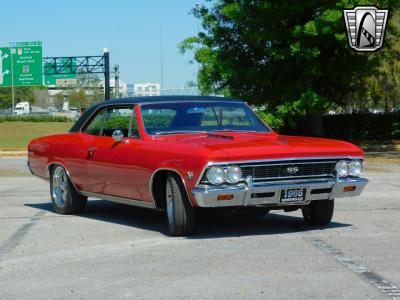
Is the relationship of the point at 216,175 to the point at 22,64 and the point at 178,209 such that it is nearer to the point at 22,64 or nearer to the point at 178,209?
the point at 178,209

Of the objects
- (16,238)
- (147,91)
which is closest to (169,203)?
(16,238)

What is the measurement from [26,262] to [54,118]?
204 ft

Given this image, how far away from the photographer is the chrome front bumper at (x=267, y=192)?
7188mm

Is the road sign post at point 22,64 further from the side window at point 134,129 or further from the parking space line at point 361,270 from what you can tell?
the parking space line at point 361,270

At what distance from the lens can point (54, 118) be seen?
67.6m

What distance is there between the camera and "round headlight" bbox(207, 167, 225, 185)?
23.6ft

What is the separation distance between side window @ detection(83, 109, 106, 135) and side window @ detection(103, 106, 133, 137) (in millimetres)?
88

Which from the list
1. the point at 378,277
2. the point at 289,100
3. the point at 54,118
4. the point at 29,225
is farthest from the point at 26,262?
the point at 54,118

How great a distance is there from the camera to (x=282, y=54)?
24.2 meters

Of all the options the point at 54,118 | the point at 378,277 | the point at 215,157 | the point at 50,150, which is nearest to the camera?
the point at 378,277

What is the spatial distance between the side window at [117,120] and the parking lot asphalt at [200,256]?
1164 mm

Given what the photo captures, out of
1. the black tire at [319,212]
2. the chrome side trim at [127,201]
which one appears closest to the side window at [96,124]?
the chrome side trim at [127,201]

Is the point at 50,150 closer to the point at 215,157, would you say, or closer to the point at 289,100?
the point at 215,157

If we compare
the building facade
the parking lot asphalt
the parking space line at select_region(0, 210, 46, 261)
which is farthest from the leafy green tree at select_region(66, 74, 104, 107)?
the parking space line at select_region(0, 210, 46, 261)
